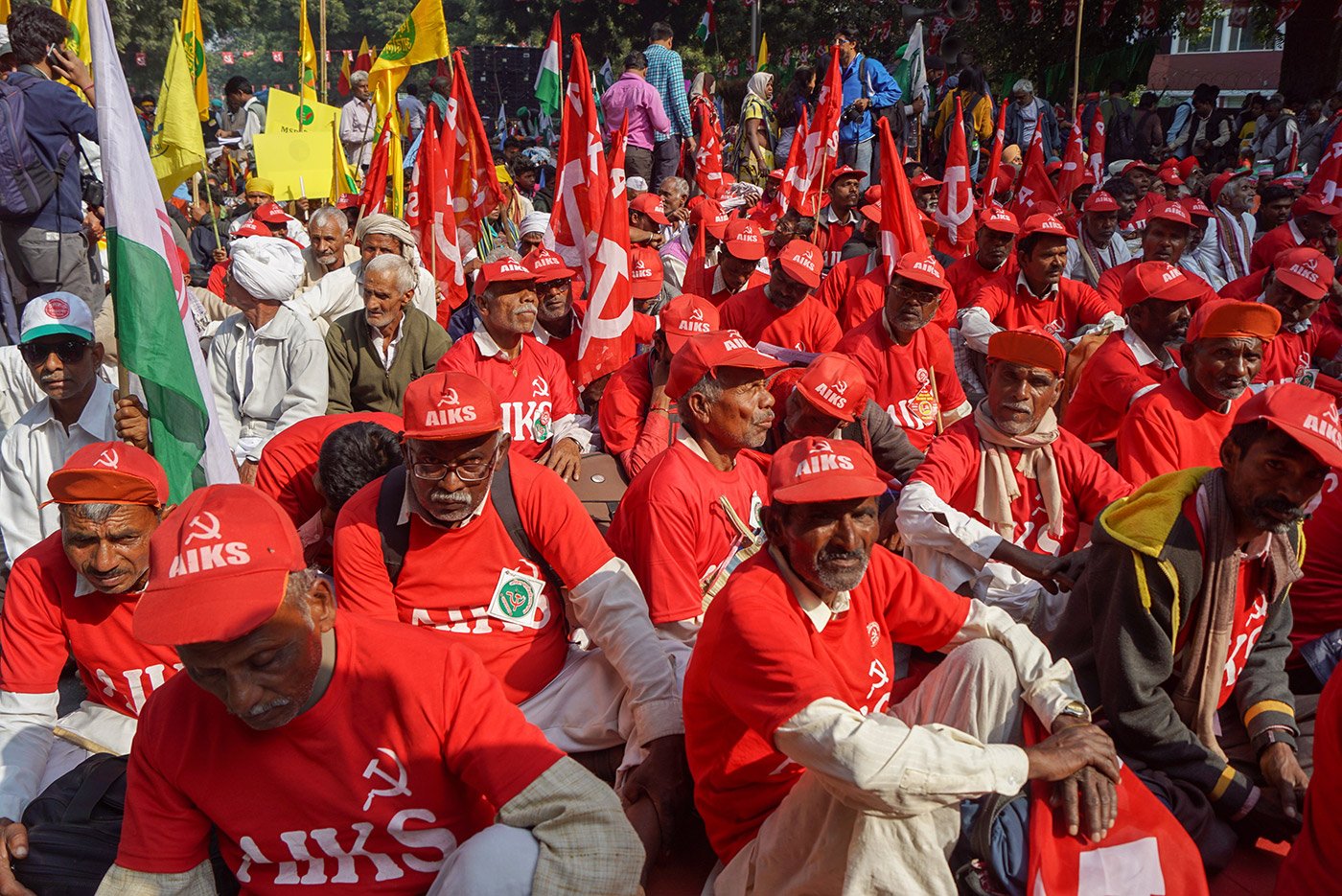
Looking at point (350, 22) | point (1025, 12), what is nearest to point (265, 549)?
point (1025, 12)

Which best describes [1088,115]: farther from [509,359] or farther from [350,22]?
[350,22]

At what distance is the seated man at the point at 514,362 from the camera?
19.0 ft

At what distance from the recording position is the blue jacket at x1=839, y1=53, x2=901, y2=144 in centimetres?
1459

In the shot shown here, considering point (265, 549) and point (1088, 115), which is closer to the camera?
point (265, 549)

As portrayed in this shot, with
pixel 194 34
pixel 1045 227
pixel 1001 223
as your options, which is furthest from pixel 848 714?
pixel 194 34

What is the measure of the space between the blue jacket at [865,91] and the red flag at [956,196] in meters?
4.57

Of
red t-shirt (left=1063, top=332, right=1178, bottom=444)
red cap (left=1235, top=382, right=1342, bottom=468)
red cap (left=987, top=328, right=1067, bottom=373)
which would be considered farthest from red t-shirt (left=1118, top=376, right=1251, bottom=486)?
red cap (left=1235, top=382, right=1342, bottom=468)

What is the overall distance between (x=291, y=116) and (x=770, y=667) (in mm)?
9827

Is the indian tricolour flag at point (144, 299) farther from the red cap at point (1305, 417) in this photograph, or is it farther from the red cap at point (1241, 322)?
the red cap at point (1241, 322)

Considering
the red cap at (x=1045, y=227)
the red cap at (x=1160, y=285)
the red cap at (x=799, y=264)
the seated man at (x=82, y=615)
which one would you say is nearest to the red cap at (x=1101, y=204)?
the red cap at (x=1045, y=227)

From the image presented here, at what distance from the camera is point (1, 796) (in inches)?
119

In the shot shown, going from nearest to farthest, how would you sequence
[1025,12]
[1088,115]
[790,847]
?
[790,847], [1088,115], [1025,12]

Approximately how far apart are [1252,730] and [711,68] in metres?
31.1

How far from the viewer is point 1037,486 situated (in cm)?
437
